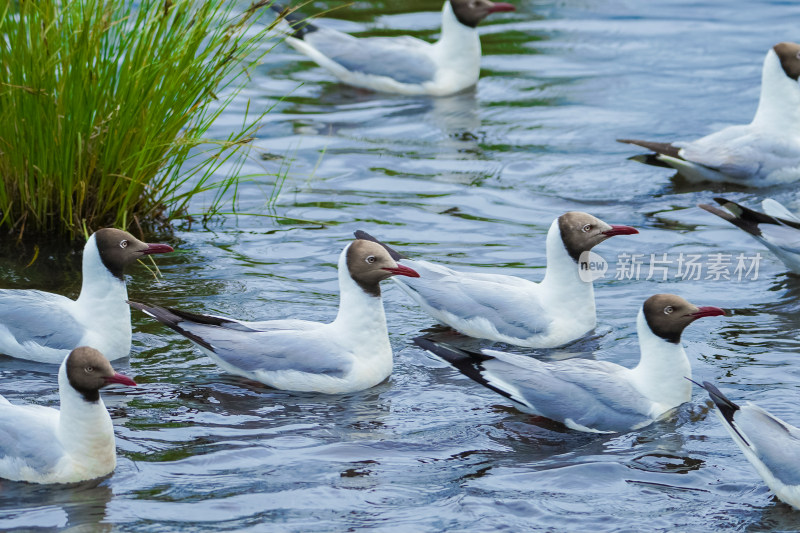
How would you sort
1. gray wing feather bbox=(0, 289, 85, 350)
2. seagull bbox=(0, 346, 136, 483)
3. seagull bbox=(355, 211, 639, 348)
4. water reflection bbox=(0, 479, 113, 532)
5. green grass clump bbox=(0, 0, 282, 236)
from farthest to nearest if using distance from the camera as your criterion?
green grass clump bbox=(0, 0, 282, 236)
seagull bbox=(355, 211, 639, 348)
gray wing feather bbox=(0, 289, 85, 350)
seagull bbox=(0, 346, 136, 483)
water reflection bbox=(0, 479, 113, 532)

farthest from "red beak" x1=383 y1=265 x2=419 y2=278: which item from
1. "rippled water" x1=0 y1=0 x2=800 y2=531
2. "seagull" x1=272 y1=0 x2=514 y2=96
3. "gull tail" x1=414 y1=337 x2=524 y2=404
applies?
"seagull" x1=272 y1=0 x2=514 y2=96

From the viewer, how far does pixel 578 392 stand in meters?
6.88

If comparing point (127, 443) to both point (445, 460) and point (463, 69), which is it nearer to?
point (445, 460)

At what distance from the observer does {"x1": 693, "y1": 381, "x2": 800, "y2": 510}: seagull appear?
5.89 meters

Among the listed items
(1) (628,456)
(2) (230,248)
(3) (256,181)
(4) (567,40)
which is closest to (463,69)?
(4) (567,40)

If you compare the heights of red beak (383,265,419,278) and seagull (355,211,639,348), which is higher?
red beak (383,265,419,278)

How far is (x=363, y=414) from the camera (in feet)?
22.9

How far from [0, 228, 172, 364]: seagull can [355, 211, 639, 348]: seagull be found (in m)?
1.98

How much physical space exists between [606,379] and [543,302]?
4.02 ft

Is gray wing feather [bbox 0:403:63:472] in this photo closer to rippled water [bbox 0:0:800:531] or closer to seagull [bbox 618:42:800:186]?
rippled water [bbox 0:0:800:531]

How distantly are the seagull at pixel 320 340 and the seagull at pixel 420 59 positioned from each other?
21.3 ft

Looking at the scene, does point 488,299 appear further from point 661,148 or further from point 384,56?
point 384,56

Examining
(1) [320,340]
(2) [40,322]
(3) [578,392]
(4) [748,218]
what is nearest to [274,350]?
(1) [320,340]

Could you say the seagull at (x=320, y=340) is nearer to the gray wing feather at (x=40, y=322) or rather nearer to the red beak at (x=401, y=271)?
the red beak at (x=401, y=271)
